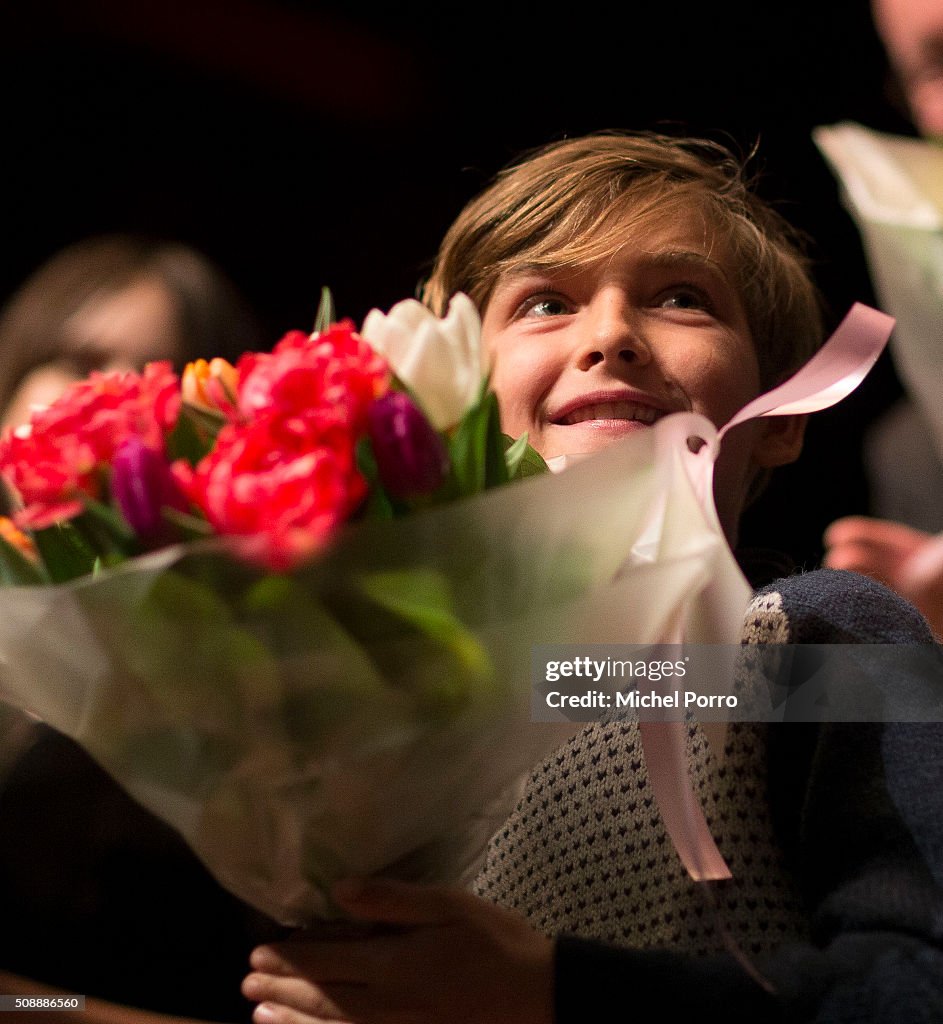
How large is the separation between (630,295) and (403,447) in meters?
0.52

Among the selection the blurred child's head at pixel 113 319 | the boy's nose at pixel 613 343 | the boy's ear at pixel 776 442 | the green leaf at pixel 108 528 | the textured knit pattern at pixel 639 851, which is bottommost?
the textured knit pattern at pixel 639 851

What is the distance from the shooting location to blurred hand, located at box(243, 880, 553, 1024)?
63cm

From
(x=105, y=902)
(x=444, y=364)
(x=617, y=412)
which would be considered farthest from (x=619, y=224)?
(x=105, y=902)

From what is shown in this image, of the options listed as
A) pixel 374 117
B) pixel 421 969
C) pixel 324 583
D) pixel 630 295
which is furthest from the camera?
pixel 374 117

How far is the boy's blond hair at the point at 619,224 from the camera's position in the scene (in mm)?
1072

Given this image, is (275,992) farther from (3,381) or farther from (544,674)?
(3,381)

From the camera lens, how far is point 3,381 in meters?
Result: 1.46

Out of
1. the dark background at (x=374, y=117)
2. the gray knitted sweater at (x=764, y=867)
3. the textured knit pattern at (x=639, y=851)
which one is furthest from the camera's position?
the dark background at (x=374, y=117)

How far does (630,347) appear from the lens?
946 mm

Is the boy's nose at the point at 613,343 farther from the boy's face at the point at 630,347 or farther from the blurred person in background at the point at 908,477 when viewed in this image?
the blurred person in background at the point at 908,477

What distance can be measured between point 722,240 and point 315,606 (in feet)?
2.36

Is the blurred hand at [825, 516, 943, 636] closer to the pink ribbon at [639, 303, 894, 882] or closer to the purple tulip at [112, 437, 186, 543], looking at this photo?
the pink ribbon at [639, 303, 894, 882]

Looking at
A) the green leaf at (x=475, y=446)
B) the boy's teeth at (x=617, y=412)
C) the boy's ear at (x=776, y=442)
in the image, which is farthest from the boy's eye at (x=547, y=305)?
the green leaf at (x=475, y=446)

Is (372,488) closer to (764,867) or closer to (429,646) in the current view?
(429,646)
